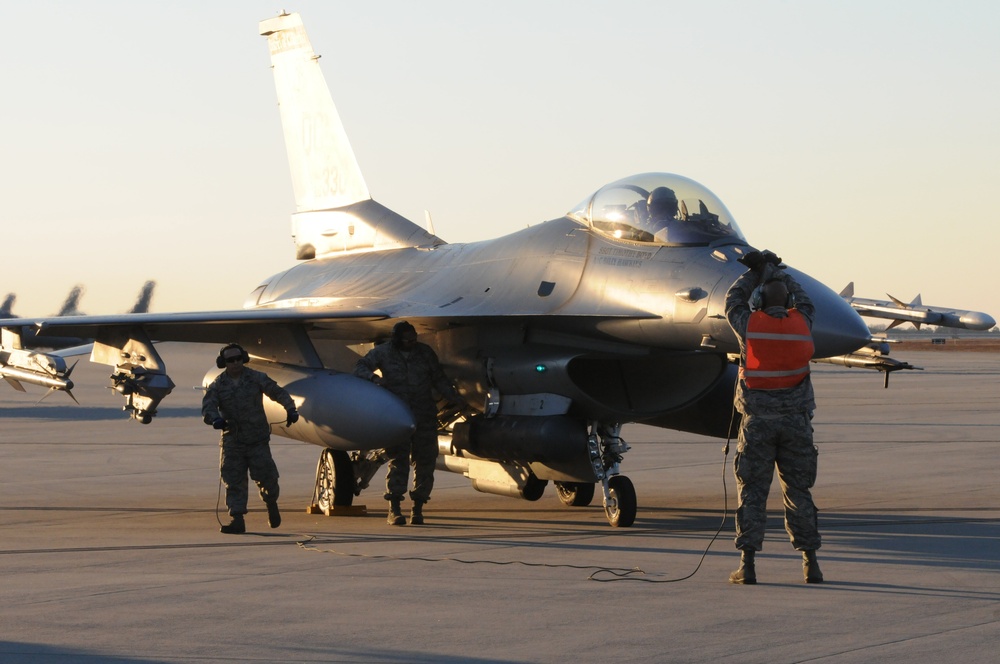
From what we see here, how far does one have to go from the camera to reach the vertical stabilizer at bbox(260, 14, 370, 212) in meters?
15.9

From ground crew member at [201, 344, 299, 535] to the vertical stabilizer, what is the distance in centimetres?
505

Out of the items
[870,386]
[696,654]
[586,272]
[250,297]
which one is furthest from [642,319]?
[870,386]

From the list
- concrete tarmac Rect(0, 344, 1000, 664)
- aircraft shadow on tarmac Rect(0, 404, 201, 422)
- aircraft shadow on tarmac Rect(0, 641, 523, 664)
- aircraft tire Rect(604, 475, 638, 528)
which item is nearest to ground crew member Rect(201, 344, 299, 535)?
concrete tarmac Rect(0, 344, 1000, 664)

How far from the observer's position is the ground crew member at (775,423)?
783 cm

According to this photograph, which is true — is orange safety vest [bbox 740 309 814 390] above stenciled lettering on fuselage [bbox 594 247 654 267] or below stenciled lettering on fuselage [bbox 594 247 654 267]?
below

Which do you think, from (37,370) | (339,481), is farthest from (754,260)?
(37,370)

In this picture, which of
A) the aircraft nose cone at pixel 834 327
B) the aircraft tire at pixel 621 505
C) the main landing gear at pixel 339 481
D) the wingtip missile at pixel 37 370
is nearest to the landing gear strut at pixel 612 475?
the aircraft tire at pixel 621 505

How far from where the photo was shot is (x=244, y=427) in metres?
10.9

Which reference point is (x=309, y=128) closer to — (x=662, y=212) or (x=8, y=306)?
(x=662, y=212)

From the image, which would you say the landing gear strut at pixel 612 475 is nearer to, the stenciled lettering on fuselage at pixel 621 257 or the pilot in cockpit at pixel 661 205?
the stenciled lettering on fuselage at pixel 621 257

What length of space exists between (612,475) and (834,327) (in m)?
2.76

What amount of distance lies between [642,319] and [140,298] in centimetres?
4680

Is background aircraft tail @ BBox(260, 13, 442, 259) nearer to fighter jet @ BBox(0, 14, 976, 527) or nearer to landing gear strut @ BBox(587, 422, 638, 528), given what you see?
fighter jet @ BBox(0, 14, 976, 527)

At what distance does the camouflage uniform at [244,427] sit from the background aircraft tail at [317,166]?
4.30 meters
